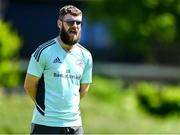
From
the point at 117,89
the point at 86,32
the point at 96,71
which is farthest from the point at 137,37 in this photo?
the point at 86,32

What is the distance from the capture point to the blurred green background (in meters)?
14.9

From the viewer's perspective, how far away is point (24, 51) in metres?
34.0

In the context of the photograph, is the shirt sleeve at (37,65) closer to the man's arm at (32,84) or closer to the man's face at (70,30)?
the man's arm at (32,84)

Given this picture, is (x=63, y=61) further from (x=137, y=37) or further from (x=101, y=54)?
(x=101, y=54)

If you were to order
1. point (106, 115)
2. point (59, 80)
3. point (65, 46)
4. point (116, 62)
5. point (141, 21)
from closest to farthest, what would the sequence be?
point (59, 80), point (65, 46), point (106, 115), point (141, 21), point (116, 62)

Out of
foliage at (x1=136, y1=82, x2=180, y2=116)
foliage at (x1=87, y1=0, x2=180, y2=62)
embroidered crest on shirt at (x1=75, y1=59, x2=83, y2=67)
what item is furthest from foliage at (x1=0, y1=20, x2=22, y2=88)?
embroidered crest on shirt at (x1=75, y1=59, x2=83, y2=67)

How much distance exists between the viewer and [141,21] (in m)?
25.7

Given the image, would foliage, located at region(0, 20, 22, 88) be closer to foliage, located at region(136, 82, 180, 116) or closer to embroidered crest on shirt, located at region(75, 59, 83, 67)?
foliage, located at region(136, 82, 180, 116)

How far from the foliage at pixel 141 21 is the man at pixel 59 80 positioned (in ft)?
54.4

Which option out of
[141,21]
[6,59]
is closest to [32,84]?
[6,59]

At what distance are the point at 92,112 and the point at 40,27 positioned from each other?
1980 cm

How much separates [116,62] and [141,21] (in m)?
6.63

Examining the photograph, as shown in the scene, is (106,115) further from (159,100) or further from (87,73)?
(87,73)

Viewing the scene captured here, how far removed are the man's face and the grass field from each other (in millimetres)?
4828
